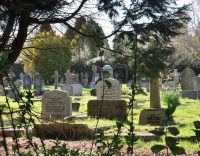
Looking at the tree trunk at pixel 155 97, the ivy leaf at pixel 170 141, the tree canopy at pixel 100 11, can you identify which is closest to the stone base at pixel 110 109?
the tree trunk at pixel 155 97

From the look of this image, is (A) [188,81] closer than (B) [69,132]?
No

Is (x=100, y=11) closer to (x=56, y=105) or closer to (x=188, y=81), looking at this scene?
(x=56, y=105)

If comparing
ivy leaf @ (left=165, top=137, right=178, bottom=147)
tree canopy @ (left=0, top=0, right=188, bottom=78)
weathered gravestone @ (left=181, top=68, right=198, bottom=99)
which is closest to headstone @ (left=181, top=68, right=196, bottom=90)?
weathered gravestone @ (left=181, top=68, right=198, bottom=99)

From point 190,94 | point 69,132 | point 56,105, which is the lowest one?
point 69,132

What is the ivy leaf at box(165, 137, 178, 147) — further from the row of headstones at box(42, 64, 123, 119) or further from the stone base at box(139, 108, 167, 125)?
the row of headstones at box(42, 64, 123, 119)

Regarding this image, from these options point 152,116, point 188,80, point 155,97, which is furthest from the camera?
point 188,80

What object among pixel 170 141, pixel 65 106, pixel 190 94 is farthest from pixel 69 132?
pixel 190 94

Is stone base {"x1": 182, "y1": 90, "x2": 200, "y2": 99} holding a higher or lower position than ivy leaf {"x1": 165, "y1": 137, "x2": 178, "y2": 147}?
lower

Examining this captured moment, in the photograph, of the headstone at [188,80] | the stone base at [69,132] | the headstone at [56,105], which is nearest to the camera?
the stone base at [69,132]

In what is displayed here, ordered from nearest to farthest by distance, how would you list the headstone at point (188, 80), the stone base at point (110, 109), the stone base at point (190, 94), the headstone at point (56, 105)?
the stone base at point (110, 109) → the headstone at point (56, 105) → the stone base at point (190, 94) → the headstone at point (188, 80)

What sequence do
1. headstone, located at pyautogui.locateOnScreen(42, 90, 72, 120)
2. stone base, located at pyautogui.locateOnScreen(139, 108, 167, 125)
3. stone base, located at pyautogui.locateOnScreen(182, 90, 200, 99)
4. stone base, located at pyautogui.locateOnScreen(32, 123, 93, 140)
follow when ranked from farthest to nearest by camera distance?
stone base, located at pyautogui.locateOnScreen(182, 90, 200, 99)
headstone, located at pyautogui.locateOnScreen(42, 90, 72, 120)
stone base, located at pyautogui.locateOnScreen(139, 108, 167, 125)
stone base, located at pyautogui.locateOnScreen(32, 123, 93, 140)

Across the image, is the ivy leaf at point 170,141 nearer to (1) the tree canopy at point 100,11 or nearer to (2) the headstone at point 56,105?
(1) the tree canopy at point 100,11

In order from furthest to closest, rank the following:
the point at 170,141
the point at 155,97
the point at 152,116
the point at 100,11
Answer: the point at 155,97
the point at 152,116
the point at 100,11
the point at 170,141

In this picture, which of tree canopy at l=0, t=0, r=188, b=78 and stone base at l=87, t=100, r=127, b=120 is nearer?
tree canopy at l=0, t=0, r=188, b=78
